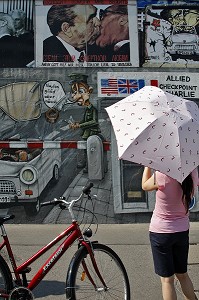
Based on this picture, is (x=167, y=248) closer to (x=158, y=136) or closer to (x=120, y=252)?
(x=158, y=136)

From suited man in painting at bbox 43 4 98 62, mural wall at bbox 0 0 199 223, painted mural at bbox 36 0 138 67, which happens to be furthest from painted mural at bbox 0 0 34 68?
suited man in painting at bbox 43 4 98 62

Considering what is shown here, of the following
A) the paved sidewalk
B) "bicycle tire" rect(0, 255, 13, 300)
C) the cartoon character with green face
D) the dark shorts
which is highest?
the cartoon character with green face

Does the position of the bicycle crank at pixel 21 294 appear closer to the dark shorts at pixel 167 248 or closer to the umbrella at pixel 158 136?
the dark shorts at pixel 167 248

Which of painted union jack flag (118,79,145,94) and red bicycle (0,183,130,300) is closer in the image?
red bicycle (0,183,130,300)

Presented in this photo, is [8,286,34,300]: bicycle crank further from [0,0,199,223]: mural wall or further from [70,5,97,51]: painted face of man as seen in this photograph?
[70,5,97,51]: painted face of man

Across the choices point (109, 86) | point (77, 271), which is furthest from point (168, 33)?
point (77, 271)

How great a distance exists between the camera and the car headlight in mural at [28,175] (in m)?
8.41

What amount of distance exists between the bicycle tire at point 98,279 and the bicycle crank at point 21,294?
0.31 metres

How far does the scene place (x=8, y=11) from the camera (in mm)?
8398

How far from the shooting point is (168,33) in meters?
8.46

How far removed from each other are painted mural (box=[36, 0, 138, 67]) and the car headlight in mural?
1647 millimetres

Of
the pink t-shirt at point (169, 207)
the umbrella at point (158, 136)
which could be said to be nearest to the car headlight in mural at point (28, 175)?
the pink t-shirt at point (169, 207)

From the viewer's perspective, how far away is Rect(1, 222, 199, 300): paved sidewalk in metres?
5.35

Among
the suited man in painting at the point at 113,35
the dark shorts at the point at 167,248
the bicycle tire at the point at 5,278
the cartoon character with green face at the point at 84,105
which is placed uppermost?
the suited man in painting at the point at 113,35
